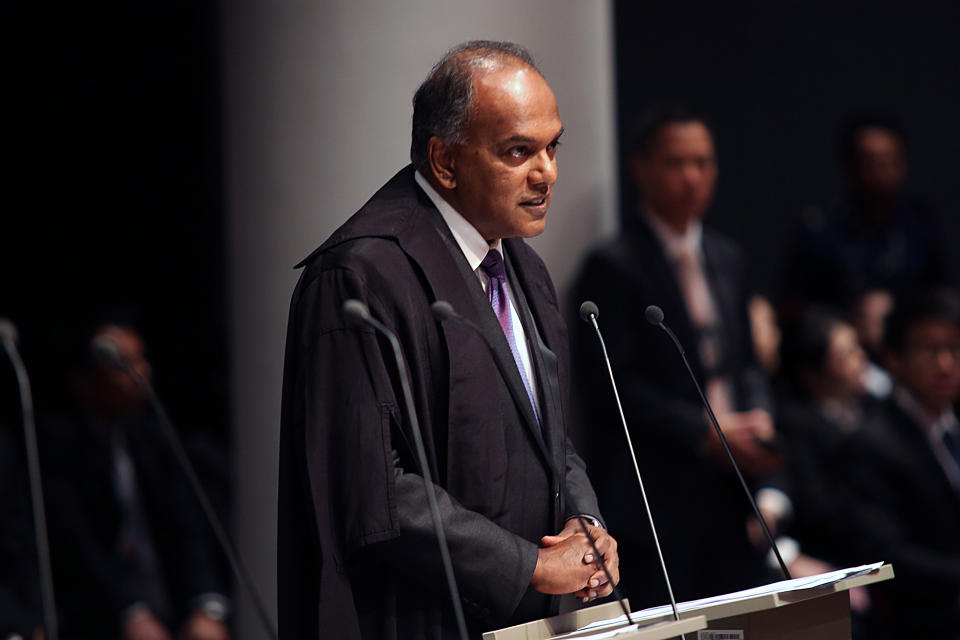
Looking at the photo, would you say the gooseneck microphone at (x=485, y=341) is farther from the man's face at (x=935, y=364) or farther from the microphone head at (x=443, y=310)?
the man's face at (x=935, y=364)

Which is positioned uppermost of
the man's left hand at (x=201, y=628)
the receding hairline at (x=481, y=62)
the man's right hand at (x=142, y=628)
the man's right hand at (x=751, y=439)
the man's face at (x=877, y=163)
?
the man's face at (x=877, y=163)

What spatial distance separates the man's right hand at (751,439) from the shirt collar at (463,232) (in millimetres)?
1659

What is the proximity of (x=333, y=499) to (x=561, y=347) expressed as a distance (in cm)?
50

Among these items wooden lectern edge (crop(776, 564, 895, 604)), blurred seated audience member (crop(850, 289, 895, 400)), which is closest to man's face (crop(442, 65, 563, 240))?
wooden lectern edge (crop(776, 564, 895, 604))

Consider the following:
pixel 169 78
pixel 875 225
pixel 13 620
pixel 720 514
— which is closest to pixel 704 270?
pixel 720 514

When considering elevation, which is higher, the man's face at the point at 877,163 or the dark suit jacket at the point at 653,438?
the man's face at the point at 877,163

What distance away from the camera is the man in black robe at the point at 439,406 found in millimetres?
2074

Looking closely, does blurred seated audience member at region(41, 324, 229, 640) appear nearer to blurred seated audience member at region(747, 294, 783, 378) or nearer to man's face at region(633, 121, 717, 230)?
man's face at region(633, 121, 717, 230)

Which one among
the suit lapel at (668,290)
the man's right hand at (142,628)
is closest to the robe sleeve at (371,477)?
the suit lapel at (668,290)

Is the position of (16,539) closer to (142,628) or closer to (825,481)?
(142,628)

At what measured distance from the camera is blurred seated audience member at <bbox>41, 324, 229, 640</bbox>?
184 inches

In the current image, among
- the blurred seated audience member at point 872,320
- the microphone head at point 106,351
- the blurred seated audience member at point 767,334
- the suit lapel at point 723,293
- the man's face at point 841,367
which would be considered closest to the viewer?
the microphone head at point 106,351

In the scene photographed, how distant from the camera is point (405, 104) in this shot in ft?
10.6

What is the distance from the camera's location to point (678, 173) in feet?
13.2
